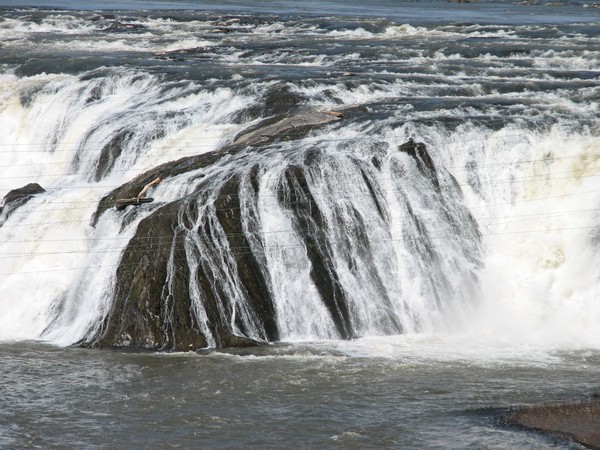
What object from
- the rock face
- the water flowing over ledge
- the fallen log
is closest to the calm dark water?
the rock face

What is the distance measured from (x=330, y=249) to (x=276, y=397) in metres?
4.98

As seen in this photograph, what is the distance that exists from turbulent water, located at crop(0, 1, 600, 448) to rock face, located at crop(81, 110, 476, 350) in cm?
8

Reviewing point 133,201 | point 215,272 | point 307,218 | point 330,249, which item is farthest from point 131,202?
point 330,249

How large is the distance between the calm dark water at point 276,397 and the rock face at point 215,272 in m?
0.68

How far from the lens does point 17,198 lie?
2569 cm

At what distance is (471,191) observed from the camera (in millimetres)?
24328

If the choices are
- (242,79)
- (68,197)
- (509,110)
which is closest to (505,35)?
(242,79)

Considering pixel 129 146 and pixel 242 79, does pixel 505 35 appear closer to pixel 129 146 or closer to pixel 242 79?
pixel 242 79

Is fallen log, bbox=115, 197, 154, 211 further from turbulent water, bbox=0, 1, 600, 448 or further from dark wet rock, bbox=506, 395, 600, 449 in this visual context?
dark wet rock, bbox=506, 395, 600, 449

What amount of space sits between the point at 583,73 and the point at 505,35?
1284cm

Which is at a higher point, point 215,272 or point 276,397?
point 215,272

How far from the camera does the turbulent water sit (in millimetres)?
17391

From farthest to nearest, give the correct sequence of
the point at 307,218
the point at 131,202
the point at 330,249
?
the point at 131,202 < the point at 307,218 < the point at 330,249

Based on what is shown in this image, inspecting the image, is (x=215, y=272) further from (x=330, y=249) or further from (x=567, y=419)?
(x=567, y=419)
